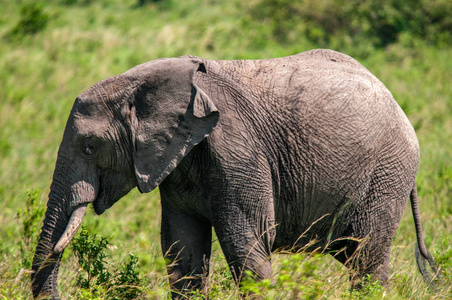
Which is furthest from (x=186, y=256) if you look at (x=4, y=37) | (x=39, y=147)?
(x=4, y=37)

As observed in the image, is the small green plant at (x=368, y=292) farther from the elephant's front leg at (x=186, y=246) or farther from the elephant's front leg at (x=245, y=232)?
the elephant's front leg at (x=186, y=246)

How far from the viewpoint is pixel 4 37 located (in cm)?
1577

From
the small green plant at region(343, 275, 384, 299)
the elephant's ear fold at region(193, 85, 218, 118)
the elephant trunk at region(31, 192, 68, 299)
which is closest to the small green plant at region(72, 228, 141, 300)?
the elephant trunk at region(31, 192, 68, 299)

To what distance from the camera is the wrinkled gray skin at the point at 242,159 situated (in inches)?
155

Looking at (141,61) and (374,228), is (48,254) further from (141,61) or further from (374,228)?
(141,61)

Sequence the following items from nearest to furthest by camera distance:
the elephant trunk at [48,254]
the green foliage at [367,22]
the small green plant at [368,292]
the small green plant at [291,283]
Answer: the small green plant at [291,283] → the elephant trunk at [48,254] → the small green plant at [368,292] → the green foliage at [367,22]

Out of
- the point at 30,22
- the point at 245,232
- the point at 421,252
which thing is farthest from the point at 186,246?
the point at 30,22

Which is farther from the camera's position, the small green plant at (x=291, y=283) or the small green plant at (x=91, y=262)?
the small green plant at (x=91, y=262)

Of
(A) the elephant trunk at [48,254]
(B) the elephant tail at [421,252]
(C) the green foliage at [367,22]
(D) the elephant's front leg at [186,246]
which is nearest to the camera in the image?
(A) the elephant trunk at [48,254]

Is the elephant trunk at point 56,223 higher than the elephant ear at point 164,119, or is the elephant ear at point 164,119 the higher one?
the elephant ear at point 164,119

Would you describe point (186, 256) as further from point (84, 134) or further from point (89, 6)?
point (89, 6)

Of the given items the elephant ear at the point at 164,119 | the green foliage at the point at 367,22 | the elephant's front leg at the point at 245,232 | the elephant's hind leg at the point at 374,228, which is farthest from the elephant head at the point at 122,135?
the green foliage at the point at 367,22

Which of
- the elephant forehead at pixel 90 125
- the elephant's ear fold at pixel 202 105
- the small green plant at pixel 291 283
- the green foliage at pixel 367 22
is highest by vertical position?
the elephant's ear fold at pixel 202 105

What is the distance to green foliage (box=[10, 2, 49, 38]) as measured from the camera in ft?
51.6
